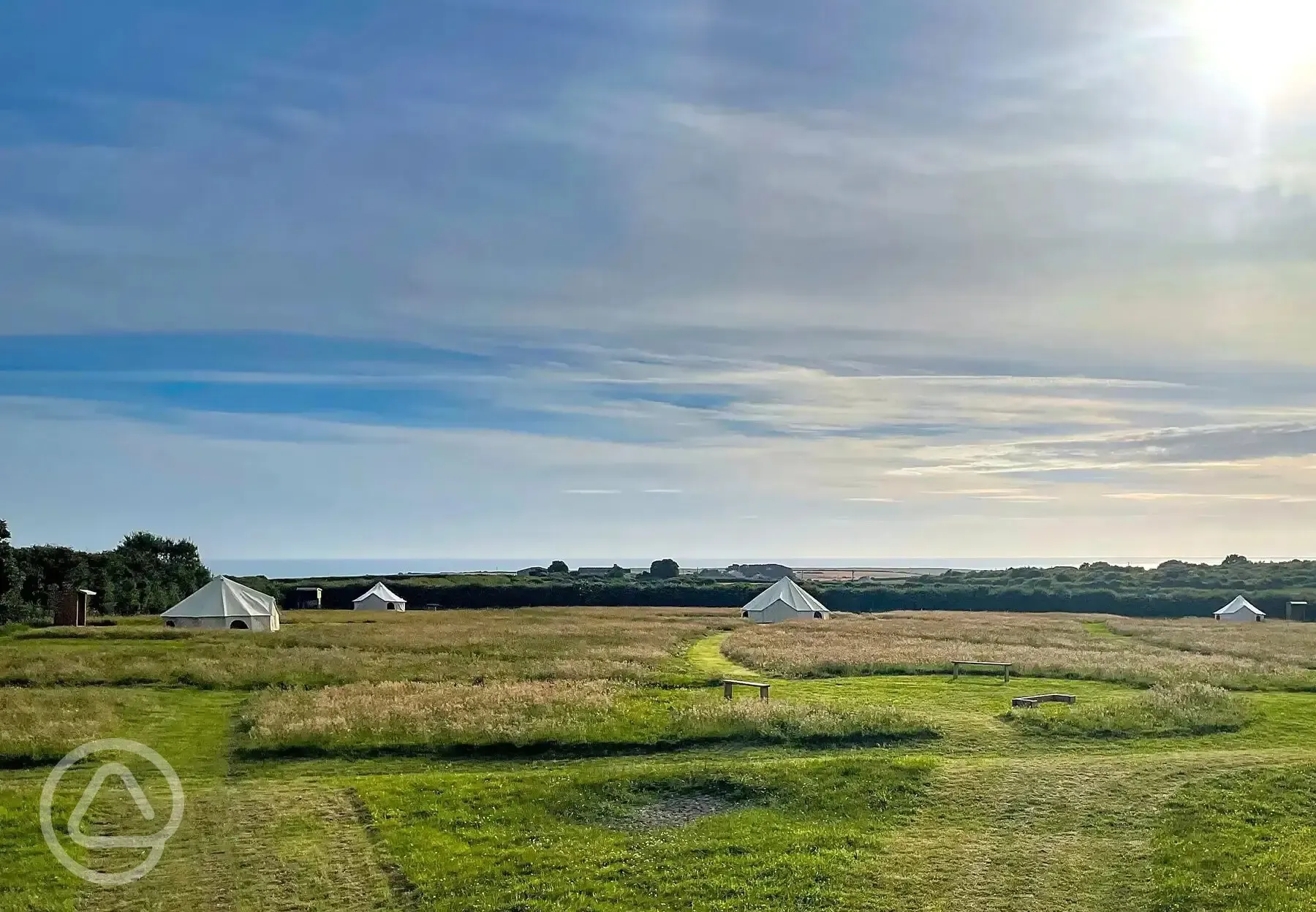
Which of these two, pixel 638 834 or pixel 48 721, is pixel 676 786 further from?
pixel 48 721

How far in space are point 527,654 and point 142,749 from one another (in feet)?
70.9

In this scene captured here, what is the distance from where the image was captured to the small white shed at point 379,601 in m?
93.2

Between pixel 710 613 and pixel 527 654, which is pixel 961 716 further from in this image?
pixel 710 613

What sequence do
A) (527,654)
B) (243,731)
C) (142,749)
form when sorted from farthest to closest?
1. (527,654)
2. (243,731)
3. (142,749)

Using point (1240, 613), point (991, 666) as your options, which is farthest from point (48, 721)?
point (1240, 613)

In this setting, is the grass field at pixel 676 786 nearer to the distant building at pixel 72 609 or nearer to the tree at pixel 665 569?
the distant building at pixel 72 609

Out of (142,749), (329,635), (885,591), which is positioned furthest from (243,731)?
(885,591)

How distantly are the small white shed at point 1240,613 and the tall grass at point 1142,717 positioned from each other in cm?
5811

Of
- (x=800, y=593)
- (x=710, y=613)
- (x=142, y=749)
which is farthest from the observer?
(x=710, y=613)

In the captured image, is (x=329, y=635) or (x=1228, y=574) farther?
(x=1228, y=574)

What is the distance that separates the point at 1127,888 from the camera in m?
13.7

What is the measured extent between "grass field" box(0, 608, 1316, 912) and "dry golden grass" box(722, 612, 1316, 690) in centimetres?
39

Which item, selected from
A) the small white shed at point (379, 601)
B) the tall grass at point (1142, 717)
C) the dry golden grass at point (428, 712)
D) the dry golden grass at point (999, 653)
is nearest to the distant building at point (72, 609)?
the small white shed at point (379, 601)

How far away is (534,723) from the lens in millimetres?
24344
